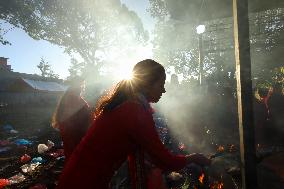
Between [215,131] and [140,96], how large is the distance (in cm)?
→ 849

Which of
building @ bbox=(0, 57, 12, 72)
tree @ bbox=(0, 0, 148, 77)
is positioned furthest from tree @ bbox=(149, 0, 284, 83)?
building @ bbox=(0, 57, 12, 72)

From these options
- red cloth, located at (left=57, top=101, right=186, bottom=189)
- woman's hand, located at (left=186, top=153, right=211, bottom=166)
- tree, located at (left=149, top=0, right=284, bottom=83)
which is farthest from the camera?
tree, located at (left=149, top=0, right=284, bottom=83)

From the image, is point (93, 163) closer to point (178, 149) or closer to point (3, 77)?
point (178, 149)

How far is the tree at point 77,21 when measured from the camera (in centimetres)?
2972

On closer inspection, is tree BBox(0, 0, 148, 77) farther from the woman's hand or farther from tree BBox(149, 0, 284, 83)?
the woman's hand

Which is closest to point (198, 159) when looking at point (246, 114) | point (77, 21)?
point (246, 114)

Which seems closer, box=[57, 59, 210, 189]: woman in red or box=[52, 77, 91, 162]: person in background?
box=[57, 59, 210, 189]: woman in red

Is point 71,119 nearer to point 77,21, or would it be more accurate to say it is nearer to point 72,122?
point 72,122

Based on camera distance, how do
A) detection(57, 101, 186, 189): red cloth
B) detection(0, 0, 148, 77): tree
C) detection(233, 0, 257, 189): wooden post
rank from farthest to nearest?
detection(0, 0, 148, 77): tree, detection(233, 0, 257, 189): wooden post, detection(57, 101, 186, 189): red cloth

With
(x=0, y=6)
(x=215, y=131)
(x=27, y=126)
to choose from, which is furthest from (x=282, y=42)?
(x=0, y=6)

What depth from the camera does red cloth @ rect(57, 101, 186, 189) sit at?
1.83 meters

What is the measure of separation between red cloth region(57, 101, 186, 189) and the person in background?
7.02ft

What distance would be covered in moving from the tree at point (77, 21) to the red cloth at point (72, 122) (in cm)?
2798

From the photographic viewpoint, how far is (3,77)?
31.5m
